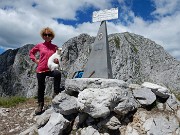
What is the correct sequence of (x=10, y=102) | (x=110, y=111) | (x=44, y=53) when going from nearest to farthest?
1. (x=110, y=111)
2. (x=44, y=53)
3. (x=10, y=102)

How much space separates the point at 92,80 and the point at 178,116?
8.55ft

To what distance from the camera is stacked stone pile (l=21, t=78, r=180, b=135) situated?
7.47 meters

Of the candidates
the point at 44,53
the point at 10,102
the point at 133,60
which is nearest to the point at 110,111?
the point at 44,53

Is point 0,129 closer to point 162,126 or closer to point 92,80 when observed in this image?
point 92,80

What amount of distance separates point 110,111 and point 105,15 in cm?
333

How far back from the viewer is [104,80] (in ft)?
26.8

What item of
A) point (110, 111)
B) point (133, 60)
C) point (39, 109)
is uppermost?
point (133, 60)

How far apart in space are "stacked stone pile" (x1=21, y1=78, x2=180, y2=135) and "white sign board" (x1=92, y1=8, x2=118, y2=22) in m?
2.25

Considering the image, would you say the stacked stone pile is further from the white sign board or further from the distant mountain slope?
the distant mountain slope

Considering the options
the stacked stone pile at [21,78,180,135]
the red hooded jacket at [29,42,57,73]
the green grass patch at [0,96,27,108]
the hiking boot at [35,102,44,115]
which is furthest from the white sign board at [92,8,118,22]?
the green grass patch at [0,96,27,108]

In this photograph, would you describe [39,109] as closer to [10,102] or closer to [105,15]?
[10,102]

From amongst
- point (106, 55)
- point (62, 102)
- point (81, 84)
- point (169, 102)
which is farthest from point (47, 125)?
point (169, 102)

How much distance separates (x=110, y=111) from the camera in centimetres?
766

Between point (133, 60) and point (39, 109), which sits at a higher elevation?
point (133, 60)
